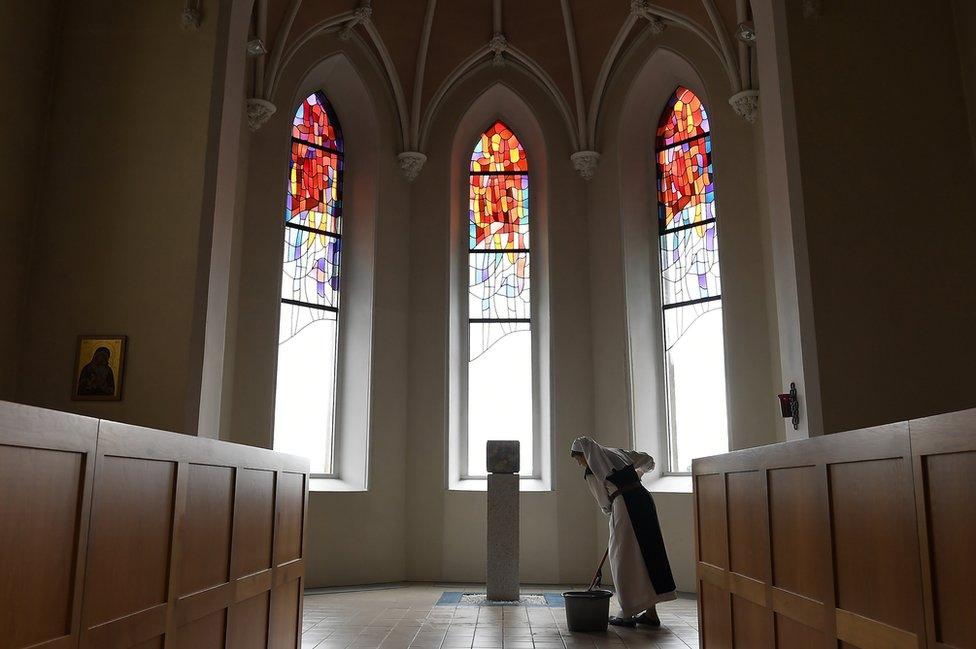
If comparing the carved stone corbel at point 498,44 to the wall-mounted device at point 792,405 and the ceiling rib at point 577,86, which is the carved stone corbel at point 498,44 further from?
the wall-mounted device at point 792,405

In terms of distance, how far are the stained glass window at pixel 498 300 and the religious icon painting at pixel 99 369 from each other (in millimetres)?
5466

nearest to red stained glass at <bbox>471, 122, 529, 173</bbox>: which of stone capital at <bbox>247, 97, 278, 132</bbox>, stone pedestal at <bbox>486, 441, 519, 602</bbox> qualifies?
stone capital at <bbox>247, 97, 278, 132</bbox>

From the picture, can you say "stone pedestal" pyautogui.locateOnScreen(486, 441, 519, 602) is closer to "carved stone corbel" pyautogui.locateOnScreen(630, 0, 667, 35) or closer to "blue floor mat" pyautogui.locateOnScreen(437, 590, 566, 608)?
"blue floor mat" pyautogui.locateOnScreen(437, 590, 566, 608)

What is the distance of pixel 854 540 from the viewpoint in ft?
9.25

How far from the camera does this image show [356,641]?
5977 mm

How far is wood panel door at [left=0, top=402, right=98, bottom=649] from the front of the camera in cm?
206

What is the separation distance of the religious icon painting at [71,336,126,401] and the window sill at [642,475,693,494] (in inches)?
235

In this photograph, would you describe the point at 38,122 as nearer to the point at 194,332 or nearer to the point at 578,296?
the point at 194,332

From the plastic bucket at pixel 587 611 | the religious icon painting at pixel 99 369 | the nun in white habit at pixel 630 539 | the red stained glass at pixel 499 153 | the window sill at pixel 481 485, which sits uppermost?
the red stained glass at pixel 499 153

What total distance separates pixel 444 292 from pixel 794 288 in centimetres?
536

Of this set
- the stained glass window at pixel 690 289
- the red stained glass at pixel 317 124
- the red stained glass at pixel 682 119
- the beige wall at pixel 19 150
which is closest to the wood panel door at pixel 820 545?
the beige wall at pixel 19 150

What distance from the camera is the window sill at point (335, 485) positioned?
9344 millimetres

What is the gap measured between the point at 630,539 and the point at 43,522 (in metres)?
5.09

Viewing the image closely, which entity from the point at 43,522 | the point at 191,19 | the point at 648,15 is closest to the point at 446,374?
the point at 648,15
